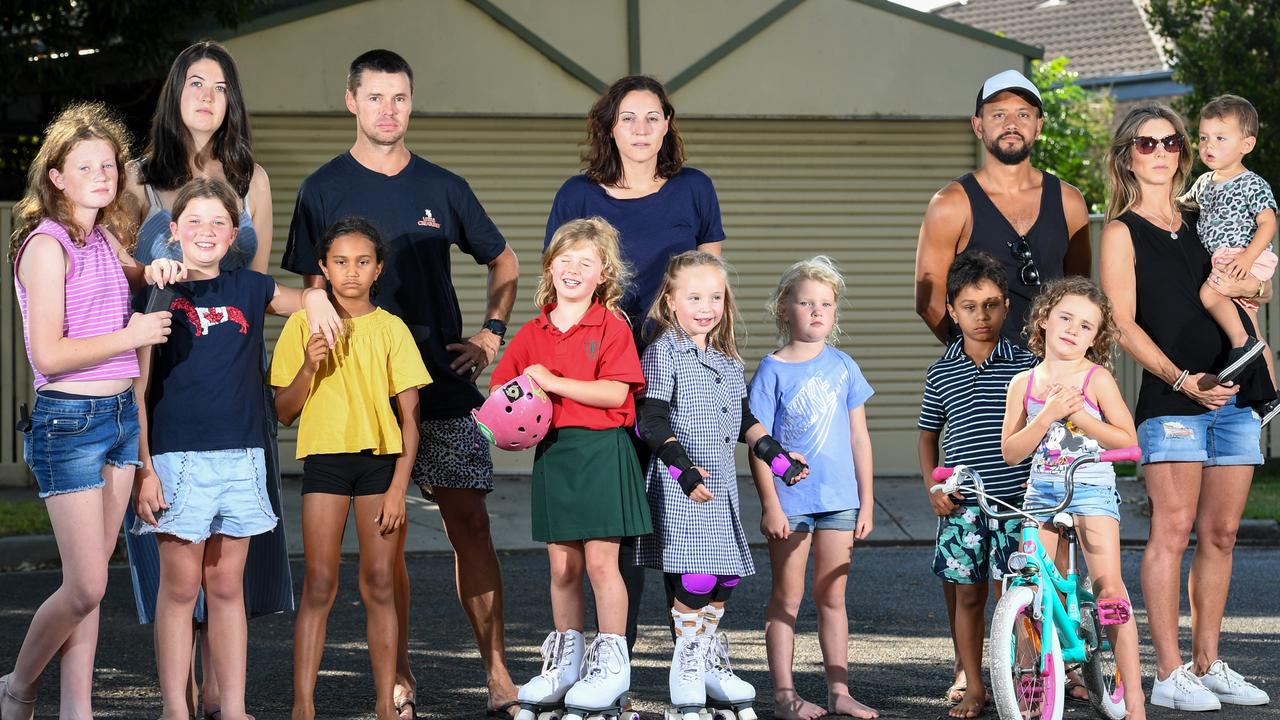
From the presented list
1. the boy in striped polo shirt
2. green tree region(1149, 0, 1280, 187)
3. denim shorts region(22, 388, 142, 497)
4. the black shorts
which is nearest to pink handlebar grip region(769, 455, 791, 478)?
the boy in striped polo shirt

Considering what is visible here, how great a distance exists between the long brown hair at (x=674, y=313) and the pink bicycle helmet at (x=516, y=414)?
0.58 metres

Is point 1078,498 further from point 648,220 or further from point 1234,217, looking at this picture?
point 648,220

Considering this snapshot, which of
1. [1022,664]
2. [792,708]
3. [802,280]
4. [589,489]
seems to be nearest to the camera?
[1022,664]

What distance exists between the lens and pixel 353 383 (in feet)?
17.5

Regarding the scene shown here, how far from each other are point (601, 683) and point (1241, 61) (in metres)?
12.2

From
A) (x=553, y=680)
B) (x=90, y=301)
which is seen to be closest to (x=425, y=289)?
(x=90, y=301)

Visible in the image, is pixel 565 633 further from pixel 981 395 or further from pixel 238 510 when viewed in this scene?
pixel 981 395

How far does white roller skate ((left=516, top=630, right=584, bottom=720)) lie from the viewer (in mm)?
5316

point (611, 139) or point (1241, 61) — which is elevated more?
point (1241, 61)

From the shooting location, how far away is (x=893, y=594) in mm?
8664

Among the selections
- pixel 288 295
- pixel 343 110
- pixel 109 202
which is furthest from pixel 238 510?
pixel 343 110

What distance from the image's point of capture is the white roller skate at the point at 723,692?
17.7 ft

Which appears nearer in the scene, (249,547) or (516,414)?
(516,414)

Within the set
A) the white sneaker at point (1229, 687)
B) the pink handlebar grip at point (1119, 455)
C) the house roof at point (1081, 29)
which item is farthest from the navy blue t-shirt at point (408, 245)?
the house roof at point (1081, 29)
